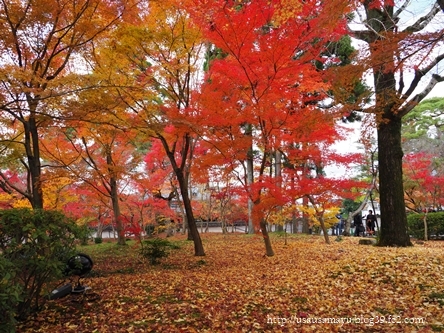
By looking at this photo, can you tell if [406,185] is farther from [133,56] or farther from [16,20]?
[16,20]

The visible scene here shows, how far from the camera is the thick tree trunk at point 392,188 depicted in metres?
8.68

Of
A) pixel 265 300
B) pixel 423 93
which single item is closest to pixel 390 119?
pixel 423 93

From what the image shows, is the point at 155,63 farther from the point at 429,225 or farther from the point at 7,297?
the point at 429,225

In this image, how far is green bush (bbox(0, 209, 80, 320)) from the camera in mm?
3510

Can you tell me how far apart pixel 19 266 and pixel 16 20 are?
5.32m

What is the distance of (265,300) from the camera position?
475 centimetres

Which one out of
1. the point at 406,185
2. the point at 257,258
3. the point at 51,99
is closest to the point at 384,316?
the point at 257,258

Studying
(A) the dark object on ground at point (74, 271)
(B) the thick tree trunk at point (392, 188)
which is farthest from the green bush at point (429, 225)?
(A) the dark object on ground at point (74, 271)

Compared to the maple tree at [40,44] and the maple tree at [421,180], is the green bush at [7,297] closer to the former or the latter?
the maple tree at [40,44]

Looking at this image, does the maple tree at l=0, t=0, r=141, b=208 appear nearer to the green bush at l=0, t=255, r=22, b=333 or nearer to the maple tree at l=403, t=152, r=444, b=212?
the green bush at l=0, t=255, r=22, b=333

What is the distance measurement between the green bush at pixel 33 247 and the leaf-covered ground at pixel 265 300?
49cm

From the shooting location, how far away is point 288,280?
5945 millimetres

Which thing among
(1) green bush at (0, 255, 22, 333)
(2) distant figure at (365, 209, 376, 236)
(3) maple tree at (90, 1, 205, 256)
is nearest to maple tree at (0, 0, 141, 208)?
(3) maple tree at (90, 1, 205, 256)

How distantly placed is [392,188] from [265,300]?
5.86 metres
